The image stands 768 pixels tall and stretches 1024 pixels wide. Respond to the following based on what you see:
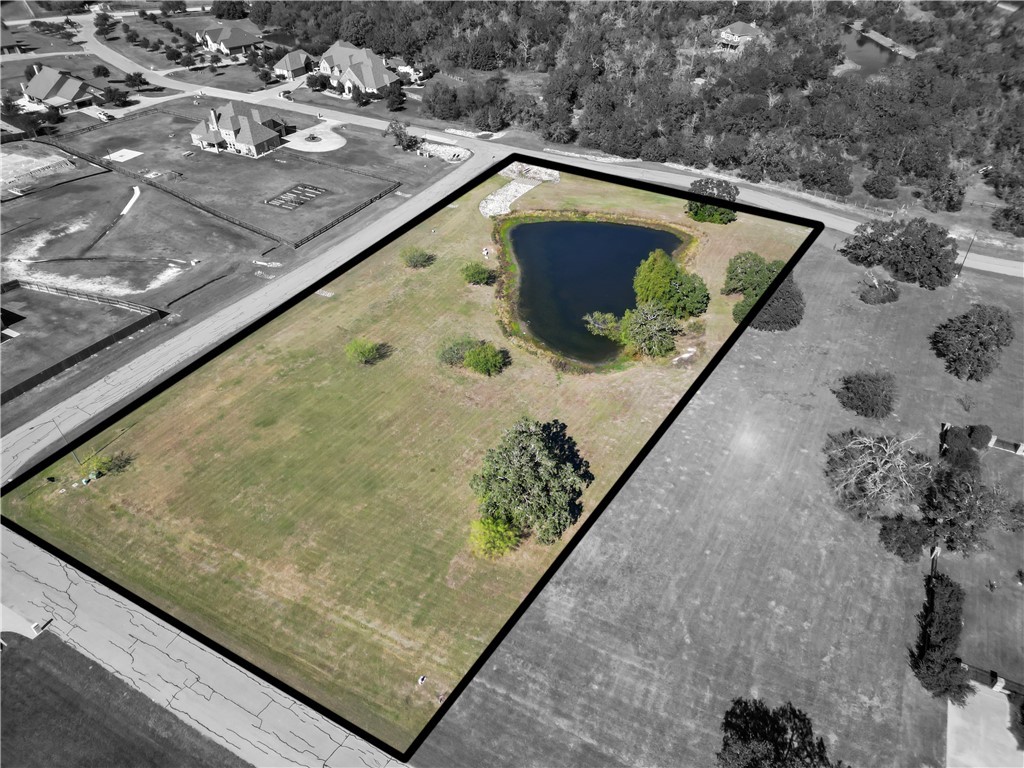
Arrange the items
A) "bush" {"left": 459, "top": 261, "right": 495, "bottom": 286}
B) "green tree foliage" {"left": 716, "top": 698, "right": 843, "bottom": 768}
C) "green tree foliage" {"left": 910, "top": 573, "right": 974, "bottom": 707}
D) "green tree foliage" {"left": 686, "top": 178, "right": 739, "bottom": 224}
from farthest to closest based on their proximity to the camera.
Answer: "green tree foliage" {"left": 686, "top": 178, "right": 739, "bottom": 224}
"bush" {"left": 459, "top": 261, "right": 495, "bottom": 286}
"green tree foliage" {"left": 910, "top": 573, "right": 974, "bottom": 707}
"green tree foliage" {"left": 716, "top": 698, "right": 843, "bottom": 768}

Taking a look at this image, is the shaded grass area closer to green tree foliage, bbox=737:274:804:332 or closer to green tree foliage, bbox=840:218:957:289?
green tree foliage, bbox=737:274:804:332

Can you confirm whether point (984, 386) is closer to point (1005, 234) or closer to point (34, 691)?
point (1005, 234)

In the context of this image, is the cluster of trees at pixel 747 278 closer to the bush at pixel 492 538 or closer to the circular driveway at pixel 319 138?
the bush at pixel 492 538

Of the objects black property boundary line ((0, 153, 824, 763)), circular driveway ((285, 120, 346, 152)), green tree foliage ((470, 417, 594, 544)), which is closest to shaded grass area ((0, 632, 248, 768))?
black property boundary line ((0, 153, 824, 763))

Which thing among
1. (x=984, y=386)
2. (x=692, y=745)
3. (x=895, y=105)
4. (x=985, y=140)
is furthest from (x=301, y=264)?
(x=985, y=140)

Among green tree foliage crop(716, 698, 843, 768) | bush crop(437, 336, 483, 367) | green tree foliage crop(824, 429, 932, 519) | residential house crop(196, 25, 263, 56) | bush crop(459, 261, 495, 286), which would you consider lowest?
green tree foliage crop(716, 698, 843, 768)
